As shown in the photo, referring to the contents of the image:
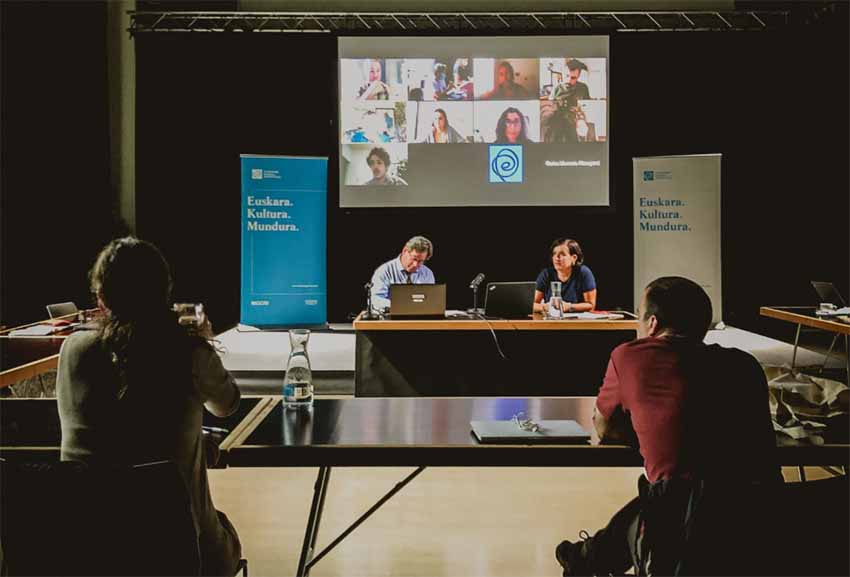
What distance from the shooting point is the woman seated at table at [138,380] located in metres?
1.57

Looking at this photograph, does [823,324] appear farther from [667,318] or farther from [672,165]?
[667,318]

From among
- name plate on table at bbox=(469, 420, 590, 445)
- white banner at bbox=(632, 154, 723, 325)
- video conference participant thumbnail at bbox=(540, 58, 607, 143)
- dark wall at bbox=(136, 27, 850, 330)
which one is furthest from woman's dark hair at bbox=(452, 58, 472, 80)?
name plate on table at bbox=(469, 420, 590, 445)

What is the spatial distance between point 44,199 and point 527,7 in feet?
16.1

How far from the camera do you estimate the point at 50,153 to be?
5820 mm

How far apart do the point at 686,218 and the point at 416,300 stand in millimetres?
3922

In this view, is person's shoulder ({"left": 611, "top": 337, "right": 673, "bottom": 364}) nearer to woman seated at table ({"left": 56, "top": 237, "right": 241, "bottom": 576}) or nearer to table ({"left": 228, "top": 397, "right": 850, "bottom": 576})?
table ({"left": 228, "top": 397, "right": 850, "bottom": 576})

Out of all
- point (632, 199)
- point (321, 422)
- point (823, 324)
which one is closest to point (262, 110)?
point (632, 199)

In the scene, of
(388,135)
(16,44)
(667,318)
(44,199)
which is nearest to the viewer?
(667,318)

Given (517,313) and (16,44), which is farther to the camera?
(16,44)

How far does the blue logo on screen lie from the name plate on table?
5.10m

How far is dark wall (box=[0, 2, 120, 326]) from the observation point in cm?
524

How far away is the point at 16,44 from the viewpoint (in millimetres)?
5234

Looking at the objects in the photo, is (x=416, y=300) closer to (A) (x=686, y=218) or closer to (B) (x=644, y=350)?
(B) (x=644, y=350)

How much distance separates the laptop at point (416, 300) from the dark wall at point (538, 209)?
326cm
